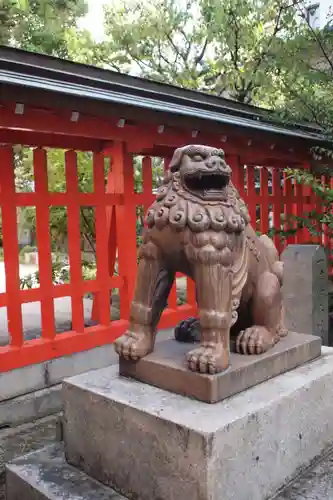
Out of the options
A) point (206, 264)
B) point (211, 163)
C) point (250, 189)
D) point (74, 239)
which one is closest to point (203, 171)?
point (211, 163)

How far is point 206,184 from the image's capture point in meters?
2.16

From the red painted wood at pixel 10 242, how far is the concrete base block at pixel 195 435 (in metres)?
1.73

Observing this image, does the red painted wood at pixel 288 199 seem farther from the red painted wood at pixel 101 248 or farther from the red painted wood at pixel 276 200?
the red painted wood at pixel 101 248

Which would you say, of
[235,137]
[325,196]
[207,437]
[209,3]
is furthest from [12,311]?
[209,3]

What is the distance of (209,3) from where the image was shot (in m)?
10.5

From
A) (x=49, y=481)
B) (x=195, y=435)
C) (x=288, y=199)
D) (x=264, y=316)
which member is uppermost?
(x=288, y=199)

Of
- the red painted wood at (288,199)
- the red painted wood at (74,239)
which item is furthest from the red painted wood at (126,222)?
the red painted wood at (288,199)

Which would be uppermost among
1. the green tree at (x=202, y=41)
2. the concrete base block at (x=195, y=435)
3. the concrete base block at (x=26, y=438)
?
the green tree at (x=202, y=41)

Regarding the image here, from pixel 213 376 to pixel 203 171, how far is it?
923 mm

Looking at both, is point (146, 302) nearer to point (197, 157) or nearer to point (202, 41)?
point (197, 157)

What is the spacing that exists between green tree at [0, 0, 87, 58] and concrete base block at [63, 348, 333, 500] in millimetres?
9743

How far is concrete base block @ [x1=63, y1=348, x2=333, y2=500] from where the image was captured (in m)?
1.85

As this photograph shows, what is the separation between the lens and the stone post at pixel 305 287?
460 centimetres

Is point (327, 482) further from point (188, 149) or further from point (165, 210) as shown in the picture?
point (188, 149)
